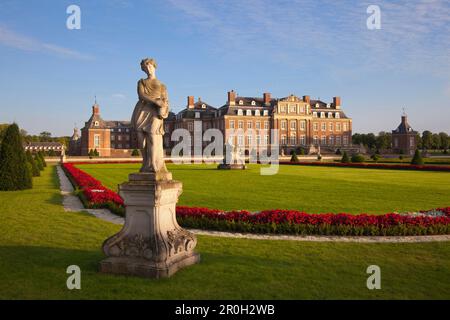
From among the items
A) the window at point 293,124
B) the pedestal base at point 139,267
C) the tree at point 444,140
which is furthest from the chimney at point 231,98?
the tree at point 444,140

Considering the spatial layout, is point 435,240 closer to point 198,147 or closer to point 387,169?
point 387,169

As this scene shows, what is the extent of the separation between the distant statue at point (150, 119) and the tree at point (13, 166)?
12.8m

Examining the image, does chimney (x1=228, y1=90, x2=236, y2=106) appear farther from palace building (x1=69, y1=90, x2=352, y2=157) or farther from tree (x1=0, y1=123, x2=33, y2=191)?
tree (x1=0, y1=123, x2=33, y2=191)

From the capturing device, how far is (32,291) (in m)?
4.85

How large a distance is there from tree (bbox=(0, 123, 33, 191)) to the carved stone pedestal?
41.3 feet

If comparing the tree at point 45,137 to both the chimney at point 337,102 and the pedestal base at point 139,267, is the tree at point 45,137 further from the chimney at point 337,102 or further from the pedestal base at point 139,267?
the pedestal base at point 139,267

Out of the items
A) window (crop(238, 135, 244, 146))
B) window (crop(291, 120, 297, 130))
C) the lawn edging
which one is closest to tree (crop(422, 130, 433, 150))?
window (crop(291, 120, 297, 130))

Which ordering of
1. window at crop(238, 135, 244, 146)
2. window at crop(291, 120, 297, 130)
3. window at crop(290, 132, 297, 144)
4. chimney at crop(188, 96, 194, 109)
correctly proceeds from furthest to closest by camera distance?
Answer: window at crop(290, 132, 297, 144)
chimney at crop(188, 96, 194, 109)
window at crop(291, 120, 297, 130)
window at crop(238, 135, 244, 146)

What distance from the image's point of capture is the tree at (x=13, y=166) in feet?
52.6

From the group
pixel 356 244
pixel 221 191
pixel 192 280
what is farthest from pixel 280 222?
pixel 221 191

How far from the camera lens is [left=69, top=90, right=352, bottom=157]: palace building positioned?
2480 inches

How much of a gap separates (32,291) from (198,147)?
62867 mm

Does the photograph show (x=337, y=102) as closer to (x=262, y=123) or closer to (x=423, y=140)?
(x=262, y=123)

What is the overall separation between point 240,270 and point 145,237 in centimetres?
144
